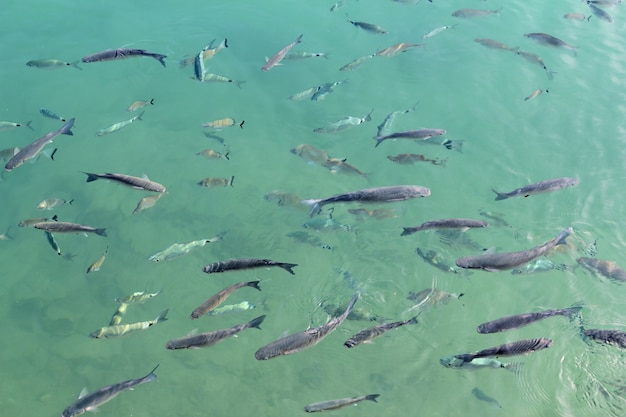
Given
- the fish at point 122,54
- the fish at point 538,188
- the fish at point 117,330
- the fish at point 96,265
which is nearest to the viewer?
the fish at point 117,330

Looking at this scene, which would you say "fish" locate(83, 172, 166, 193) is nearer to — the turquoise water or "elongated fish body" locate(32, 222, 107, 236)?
"elongated fish body" locate(32, 222, 107, 236)

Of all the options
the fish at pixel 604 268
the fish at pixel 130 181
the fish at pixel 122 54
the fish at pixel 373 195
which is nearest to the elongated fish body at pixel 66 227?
the fish at pixel 130 181

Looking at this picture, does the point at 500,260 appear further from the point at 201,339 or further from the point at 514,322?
the point at 201,339

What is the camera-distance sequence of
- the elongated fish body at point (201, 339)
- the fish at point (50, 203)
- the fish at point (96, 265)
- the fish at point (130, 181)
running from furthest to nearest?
the fish at point (50, 203)
the fish at point (96, 265)
the fish at point (130, 181)
the elongated fish body at point (201, 339)

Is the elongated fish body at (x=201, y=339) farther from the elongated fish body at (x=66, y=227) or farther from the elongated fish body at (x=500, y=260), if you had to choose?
the elongated fish body at (x=500, y=260)

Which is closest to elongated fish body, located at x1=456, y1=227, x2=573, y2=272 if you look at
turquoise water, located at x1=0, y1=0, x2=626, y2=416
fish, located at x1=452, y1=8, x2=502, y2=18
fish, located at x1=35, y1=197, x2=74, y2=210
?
turquoise water, located at x1=0, y1=0, x2=626, y2=416

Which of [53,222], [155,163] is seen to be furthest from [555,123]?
[53,222]

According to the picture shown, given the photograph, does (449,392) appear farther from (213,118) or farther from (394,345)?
(213,118)

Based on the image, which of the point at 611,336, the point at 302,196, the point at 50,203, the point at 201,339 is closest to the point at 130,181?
the point at 201,339
